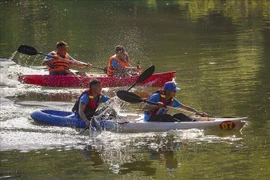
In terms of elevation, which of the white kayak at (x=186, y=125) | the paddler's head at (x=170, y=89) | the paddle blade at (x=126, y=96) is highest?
the paddler's head at (x=170, y=89)

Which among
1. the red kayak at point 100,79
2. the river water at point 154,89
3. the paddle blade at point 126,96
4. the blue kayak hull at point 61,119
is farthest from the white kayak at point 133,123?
the red kayak at point 100,79

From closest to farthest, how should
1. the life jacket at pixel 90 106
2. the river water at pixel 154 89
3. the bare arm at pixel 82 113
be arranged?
1. the river water at pixel 154 89
2. the bare arm at pixel 82 113
3. the life jacket at pixel 90 106

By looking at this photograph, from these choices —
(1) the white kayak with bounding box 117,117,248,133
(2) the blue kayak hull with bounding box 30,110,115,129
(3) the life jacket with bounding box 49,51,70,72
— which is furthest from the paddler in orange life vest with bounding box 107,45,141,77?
(1) the white kayak with bounding box 117,117,248,133

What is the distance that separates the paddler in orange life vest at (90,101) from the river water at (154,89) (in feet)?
1.27

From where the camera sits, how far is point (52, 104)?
17.1 metres

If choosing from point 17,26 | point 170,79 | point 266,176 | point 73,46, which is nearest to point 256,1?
point 17,26

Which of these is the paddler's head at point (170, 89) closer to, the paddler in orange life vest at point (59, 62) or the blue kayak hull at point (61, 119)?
the blue kayak hull at point (61, 119)

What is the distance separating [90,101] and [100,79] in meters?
4.54

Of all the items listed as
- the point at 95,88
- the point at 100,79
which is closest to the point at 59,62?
the point at 100,79

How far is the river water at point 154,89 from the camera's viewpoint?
11.8 m

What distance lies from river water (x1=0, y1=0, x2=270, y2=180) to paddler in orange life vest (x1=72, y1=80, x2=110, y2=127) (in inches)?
15.2

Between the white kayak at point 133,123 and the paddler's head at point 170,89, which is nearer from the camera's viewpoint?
the white kayak at point 133,123

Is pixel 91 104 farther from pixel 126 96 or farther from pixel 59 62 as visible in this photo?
pixel 59 62

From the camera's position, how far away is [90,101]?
47.0ft
